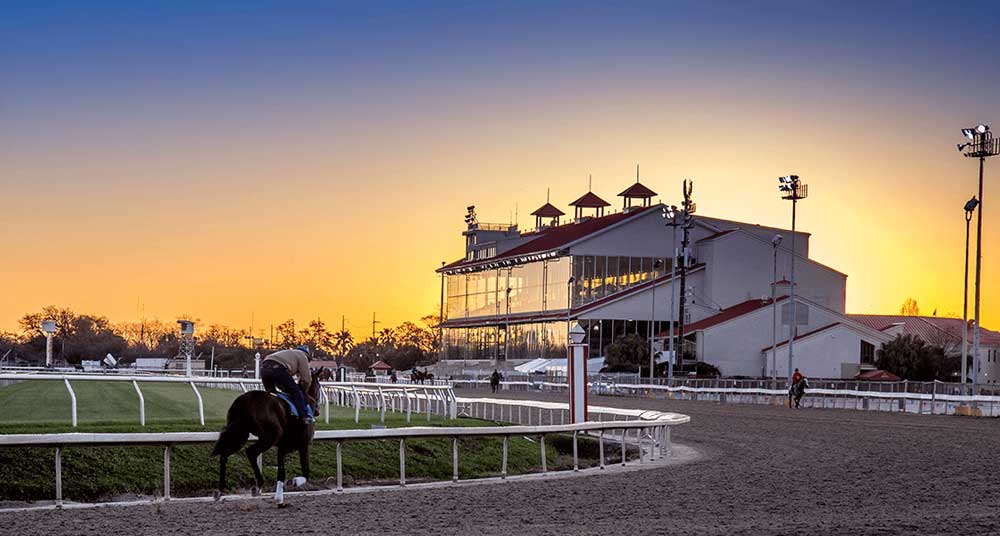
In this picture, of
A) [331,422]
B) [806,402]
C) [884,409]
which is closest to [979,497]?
[331,422]

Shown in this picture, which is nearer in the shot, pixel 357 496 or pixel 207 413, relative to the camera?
pixel 357 496

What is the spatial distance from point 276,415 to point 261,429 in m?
0.22

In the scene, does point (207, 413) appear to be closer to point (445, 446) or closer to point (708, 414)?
point (445, 446)

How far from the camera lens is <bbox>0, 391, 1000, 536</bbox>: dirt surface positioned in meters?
11.1

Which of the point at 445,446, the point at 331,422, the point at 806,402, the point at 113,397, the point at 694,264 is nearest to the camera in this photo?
the point at 445,446

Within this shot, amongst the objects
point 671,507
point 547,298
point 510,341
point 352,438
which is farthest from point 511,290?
point 671,507

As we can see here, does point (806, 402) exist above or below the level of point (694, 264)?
below

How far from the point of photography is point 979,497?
46.0 feet

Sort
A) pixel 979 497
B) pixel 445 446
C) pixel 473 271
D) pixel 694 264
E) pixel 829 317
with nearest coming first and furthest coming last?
pixel 979 497
pixel 445 446
pixel 829 317
pixel 694 264
pixel 473 271

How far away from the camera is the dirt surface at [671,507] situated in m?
11.1

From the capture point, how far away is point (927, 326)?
346ft

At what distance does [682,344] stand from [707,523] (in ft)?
210

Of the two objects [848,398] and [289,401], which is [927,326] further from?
[289,401]

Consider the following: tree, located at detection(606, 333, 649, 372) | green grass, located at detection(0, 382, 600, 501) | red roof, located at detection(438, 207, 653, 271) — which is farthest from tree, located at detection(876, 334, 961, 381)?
green grass, located at detection(0, 382, 600, 501)
